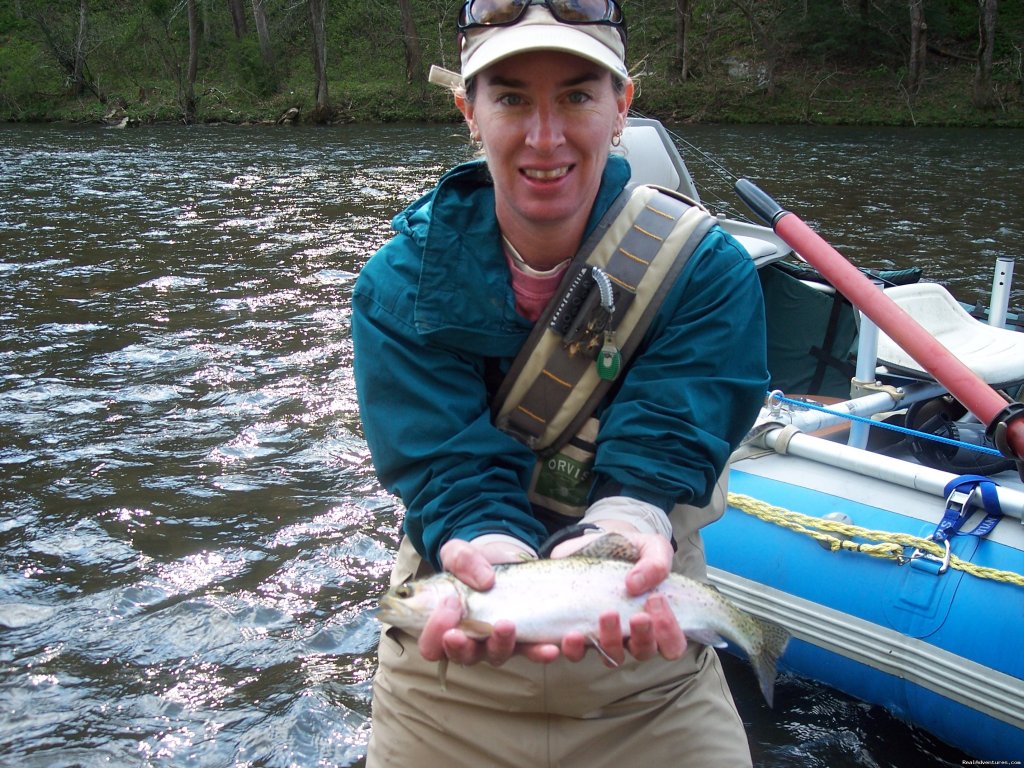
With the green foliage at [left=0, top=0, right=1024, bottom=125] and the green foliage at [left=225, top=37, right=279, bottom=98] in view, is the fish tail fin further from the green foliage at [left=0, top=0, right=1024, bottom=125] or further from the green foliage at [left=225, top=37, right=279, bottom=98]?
the green foliage at [left=225, top=37, right=279, bottom=98]

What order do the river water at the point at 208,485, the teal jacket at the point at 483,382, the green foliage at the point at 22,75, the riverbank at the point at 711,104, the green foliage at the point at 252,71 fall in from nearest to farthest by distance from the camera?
the teal jacket at the point at 483,382, the river water at the point at 208,485, the riverbank at the point at 711,104, the green foliage at the point at 22,75, the green foliage at the point at 252,71

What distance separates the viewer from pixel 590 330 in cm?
252

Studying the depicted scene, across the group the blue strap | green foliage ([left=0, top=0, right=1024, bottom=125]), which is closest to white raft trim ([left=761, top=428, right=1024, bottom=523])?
the blue strap

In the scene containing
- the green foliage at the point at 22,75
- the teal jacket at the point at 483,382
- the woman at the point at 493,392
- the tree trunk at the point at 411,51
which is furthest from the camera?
the tree trunk at the point at 411,51

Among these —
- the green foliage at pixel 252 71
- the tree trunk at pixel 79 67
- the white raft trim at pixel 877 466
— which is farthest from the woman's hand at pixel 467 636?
the tree trunk at pixel 79 67

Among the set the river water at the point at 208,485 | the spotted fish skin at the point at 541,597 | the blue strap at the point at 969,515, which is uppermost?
the spotted fish skin at the point at 541,597

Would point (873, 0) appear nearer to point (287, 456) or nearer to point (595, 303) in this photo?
point (287, 456)

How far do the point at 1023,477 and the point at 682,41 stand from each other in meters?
31.2

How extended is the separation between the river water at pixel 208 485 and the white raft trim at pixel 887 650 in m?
0.49

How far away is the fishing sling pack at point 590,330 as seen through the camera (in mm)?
2549

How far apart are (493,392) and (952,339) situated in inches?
150

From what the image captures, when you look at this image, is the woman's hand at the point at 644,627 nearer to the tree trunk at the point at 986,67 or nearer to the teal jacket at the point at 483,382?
the teal jacket at the point at 483,382

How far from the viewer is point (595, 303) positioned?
253 cm

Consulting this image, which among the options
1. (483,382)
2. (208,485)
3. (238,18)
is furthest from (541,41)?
(238,18)
